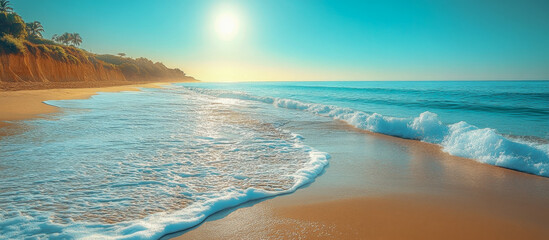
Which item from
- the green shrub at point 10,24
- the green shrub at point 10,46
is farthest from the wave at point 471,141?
the green shrub at point 10,24

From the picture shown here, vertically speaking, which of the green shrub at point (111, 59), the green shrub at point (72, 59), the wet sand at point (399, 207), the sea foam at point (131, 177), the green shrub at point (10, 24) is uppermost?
the green shrub at point (111, 59)

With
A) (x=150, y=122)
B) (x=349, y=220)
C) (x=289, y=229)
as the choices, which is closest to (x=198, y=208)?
(x=289, y=229)

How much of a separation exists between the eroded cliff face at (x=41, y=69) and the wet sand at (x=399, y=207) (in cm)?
3583

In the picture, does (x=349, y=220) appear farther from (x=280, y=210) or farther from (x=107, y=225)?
(x=107, y=225)

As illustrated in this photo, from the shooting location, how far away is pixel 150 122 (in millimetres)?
8695

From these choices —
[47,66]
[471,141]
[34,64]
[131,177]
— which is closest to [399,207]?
[131,177]

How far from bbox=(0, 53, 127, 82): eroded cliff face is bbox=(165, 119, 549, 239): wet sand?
35.8 meters

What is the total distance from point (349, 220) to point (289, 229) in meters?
0.77

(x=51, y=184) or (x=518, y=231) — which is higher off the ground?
(x=51, y=184)

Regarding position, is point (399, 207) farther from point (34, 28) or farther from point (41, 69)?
point (34, 28)

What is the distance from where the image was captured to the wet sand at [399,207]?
9.01 ft

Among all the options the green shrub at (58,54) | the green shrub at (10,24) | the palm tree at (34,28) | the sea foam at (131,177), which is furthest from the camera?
the palm tree at (34,28)

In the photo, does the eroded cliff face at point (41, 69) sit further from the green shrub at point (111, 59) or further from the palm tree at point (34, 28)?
the green shrub at point (111, 59)

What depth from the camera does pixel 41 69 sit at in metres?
32.2
